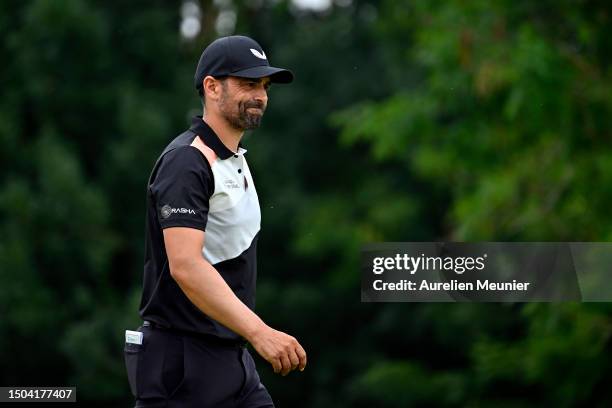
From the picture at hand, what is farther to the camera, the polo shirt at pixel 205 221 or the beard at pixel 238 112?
the beard at pixel 238 112

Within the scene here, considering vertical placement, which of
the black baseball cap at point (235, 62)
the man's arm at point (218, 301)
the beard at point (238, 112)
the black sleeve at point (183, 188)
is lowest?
the man's arm at point (218, 301)

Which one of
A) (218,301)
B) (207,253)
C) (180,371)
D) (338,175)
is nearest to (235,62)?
(207,253)

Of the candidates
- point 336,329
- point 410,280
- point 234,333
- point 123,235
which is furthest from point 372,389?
point 234,333

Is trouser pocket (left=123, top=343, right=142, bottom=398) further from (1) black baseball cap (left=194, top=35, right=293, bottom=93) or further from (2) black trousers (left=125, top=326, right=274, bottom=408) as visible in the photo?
(1) black baseball cap (left=194, top=35, right=293, bottom=93)

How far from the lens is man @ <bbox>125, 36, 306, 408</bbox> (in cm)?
410

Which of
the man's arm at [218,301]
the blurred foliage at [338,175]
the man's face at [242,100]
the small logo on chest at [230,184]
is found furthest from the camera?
the blurred foliage at [338,175]

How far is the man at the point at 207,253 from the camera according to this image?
4.10 meters

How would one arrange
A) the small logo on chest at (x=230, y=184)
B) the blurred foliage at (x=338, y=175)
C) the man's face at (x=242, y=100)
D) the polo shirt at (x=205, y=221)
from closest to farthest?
the polo shirt at (x=205, y=221), the small logo on chest at (x=230, y=184), the man's face at (x=242, y=100), the blurred foliage at (x=338, y=175)

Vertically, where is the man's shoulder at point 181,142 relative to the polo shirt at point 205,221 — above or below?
above

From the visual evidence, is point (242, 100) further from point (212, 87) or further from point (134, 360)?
point (134, 360)

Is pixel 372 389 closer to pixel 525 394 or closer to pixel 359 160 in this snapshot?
pixel 525 394

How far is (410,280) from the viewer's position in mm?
5809

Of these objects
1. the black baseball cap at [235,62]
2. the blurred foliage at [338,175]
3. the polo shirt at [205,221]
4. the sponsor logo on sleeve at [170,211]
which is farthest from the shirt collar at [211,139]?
the blurred foliage at [338,175]

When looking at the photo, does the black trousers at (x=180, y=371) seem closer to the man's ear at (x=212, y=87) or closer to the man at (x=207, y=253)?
the man at (x=207, y=253)
